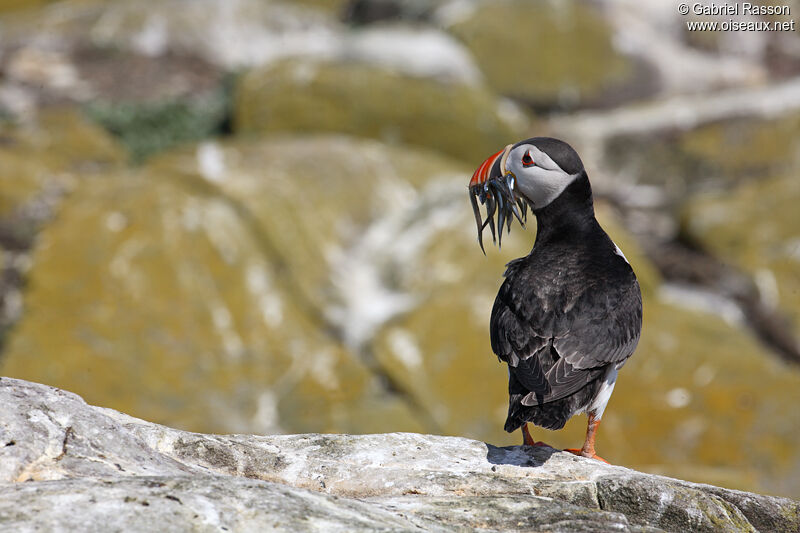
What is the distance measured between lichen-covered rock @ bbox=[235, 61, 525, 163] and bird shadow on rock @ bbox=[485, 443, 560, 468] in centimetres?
1218

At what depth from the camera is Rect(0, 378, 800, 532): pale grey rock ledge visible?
338 cm

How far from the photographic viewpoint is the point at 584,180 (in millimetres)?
5707

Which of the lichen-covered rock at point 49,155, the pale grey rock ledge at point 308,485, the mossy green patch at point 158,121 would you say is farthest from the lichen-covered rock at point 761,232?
the pale grey rock ledge at point 308,485

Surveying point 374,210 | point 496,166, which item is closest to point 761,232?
point 374,210

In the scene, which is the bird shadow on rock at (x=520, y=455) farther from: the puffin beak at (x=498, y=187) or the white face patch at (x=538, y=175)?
the white face patch at (x=538, y=175)

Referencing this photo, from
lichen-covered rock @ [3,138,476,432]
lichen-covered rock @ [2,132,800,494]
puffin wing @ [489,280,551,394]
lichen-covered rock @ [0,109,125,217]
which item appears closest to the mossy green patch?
lichen-covered rock @ [0,109,125,217]

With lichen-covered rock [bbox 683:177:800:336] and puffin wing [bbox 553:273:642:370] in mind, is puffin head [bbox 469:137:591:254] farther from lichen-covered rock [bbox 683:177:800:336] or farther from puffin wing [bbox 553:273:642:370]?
lichen-covered rock [bbox 683:177:800:336]

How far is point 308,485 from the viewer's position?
4.63m

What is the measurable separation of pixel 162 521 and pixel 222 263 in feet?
32.0

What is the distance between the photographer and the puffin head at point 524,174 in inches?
215

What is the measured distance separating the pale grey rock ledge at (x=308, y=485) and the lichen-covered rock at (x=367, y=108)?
1225cm

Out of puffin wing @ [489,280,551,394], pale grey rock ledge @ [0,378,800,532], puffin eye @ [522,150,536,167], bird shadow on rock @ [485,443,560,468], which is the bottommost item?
pale grey rock ledge @ [0,378,800,532]

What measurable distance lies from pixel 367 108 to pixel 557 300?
1208 cm

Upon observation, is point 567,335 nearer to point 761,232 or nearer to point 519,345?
point 519,345
